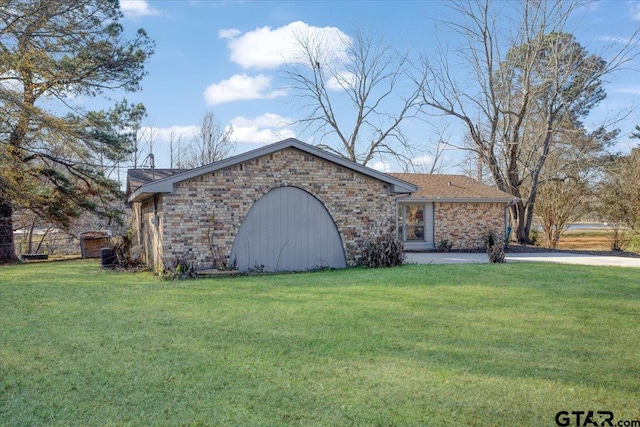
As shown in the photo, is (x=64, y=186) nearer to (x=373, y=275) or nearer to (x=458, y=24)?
(x=373, y=275)

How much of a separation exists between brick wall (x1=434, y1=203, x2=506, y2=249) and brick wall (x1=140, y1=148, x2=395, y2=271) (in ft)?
22.6

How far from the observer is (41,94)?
17.5 meters

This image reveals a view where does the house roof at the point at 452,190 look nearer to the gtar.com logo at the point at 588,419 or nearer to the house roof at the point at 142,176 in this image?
the house roof at the point at 142,176

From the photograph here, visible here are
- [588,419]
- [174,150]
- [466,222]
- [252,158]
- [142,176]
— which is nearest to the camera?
[588,419]

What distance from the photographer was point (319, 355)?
16.8ft

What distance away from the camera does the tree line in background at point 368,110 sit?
1659cm

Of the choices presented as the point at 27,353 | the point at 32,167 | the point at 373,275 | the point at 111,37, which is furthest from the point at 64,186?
the point at 27,353

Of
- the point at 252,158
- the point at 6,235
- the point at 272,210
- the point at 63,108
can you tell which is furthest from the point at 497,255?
the point at 6,235

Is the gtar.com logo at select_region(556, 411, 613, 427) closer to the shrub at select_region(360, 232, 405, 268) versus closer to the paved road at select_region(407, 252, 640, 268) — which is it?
the shrub at select_region(360, 232, 405, 268)

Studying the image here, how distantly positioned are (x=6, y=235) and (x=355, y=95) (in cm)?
2043

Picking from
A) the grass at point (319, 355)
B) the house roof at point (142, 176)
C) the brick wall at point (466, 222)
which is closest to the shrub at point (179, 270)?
the grass at point (319, 355)

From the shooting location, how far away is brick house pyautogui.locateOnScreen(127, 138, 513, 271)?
11.9 metres

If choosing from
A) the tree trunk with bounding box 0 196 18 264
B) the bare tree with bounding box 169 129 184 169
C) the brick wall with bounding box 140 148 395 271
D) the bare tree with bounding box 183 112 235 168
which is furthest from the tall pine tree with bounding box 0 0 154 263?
the bare tree with bounding box 169 129 184 169

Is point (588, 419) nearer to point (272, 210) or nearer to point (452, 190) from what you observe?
point (272, 210)
